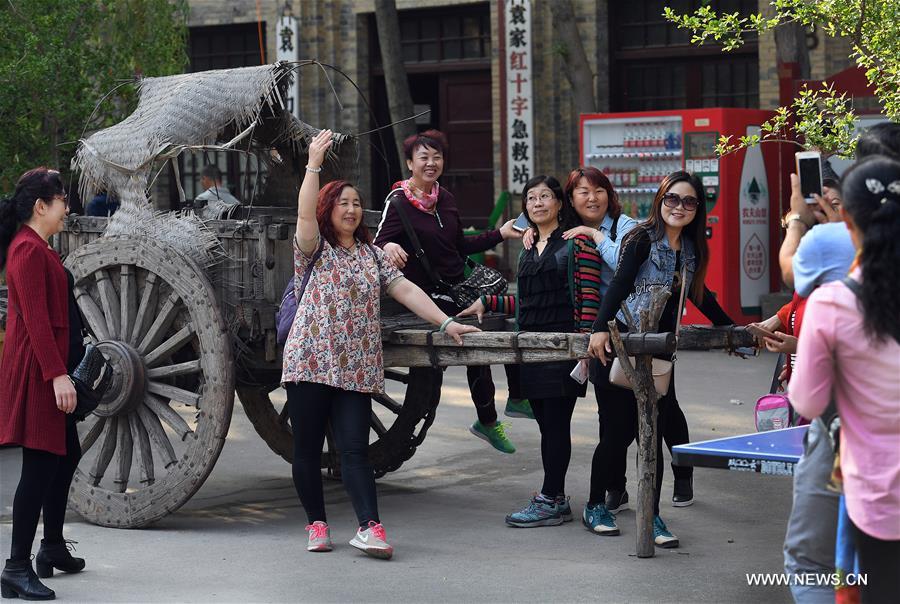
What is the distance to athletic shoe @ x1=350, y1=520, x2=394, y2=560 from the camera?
592cm

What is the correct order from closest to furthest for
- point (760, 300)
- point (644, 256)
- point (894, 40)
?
point (644, 256)
point (894, 40)
point (760, 300)

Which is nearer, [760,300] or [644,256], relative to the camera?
[644,256]

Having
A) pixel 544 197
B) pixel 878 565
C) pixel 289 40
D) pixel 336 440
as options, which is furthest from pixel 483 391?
pixel 289 40

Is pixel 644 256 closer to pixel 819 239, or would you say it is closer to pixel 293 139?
pixel 819 239

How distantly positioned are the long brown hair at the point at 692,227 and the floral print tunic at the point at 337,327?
1.26 m

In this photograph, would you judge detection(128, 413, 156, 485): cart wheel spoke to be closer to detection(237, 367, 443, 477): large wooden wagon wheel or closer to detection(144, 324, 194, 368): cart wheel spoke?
detection(144, 324, 194, 368): cart wheel spoke

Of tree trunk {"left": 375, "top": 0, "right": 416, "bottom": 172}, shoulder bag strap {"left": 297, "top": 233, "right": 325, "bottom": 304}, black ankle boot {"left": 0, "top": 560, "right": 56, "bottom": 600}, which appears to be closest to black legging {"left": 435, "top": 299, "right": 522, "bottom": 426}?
shoulder bag strap {"left": 297, "top": 233, "right": 325, "bottom": 304}

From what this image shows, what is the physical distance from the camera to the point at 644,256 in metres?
5.95

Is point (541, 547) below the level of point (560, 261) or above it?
below

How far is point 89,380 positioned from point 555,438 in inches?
89.7

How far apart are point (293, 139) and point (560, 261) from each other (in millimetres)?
2169

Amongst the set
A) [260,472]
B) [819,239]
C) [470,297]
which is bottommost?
[260,472]

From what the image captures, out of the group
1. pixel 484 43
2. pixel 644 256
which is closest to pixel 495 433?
pixel 644 256

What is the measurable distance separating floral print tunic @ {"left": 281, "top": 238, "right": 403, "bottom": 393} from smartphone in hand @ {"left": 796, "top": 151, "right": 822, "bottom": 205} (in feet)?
6.91
